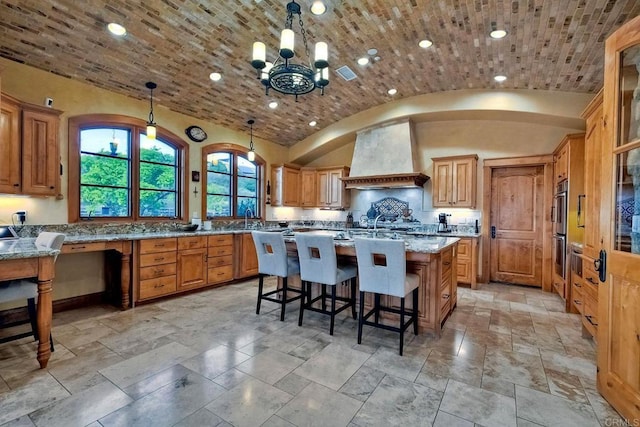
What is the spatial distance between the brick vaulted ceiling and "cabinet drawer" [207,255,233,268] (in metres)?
2.45

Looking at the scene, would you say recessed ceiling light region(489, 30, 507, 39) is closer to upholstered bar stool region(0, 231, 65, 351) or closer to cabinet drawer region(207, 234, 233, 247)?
cabinet drawer region(207, 234, 233, 247)

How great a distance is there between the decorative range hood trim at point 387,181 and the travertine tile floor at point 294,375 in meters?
2.92

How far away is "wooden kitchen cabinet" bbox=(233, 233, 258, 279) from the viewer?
5395mm

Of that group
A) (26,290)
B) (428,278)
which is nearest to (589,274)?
(428,278)

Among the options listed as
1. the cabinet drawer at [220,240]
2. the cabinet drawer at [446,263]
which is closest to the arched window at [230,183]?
the cabinet drawer at [220,240]

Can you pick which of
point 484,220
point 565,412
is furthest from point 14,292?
point 484,220

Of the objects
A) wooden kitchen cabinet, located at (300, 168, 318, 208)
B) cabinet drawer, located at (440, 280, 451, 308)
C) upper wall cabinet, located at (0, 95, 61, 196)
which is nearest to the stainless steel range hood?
wooden kitchen cabinet, located at (300, 168, 318, 208)

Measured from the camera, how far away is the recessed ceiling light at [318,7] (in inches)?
125

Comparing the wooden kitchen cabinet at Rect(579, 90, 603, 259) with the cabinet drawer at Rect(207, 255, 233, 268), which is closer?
the wooden kitchen cabinet at Rect(579, 90, 603, 259)

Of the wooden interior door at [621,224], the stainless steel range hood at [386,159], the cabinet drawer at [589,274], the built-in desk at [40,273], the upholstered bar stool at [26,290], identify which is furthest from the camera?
the stainless steel range hood at [386,159]

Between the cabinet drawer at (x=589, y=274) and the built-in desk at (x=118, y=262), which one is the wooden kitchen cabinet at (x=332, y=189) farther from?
the cabinet drawer at (x=589, y=274)

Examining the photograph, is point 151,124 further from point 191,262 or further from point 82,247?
point 191,262

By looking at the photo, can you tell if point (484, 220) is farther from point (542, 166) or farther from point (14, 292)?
point (14, 292)

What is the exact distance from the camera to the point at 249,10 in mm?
3357
